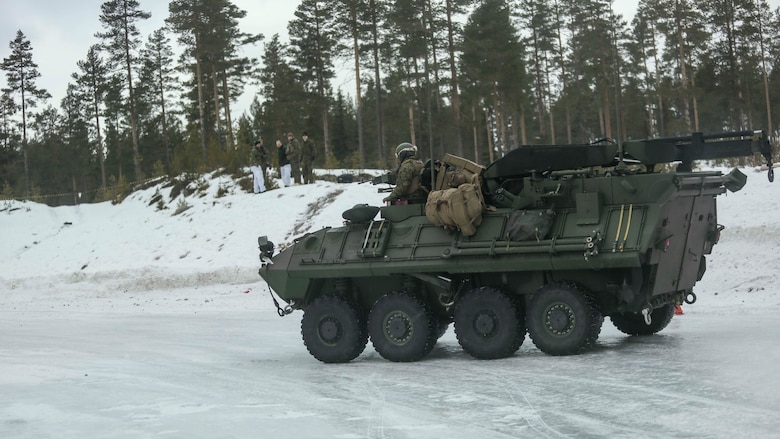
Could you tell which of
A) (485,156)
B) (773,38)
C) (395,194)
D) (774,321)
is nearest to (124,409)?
(395,194)

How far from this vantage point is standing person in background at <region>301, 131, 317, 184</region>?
30109 millimetres

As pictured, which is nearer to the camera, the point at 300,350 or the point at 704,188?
the point at 704,188

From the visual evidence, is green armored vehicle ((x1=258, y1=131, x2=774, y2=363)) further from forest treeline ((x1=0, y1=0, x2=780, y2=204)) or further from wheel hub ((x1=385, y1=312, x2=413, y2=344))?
forest treeline ((x1=0, y1=0, x2=780, y2=204))

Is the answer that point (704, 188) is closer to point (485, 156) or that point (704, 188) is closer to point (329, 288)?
point (329, 288)

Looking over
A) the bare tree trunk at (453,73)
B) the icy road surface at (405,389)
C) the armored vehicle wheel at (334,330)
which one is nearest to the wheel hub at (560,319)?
the icy road surface at (405,389)

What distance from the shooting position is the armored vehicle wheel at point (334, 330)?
453 inches

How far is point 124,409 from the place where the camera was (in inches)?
335

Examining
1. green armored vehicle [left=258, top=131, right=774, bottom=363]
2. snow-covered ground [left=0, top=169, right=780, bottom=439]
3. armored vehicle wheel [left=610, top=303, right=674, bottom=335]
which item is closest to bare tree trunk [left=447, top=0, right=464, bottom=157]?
snow-covered ground [left=0, top=169, right=780, bottom=439]

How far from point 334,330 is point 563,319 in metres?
2.87

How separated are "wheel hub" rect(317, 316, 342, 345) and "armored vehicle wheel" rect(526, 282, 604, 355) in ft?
7.96

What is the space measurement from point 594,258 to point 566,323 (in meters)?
0.78

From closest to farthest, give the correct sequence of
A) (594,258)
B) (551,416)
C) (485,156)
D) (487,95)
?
1. (551,416)
2. (594,258)
3. (487,95)
4. (485,156)

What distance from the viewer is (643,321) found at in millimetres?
12250

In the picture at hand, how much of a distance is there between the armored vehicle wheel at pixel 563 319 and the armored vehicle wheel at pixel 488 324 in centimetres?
22
